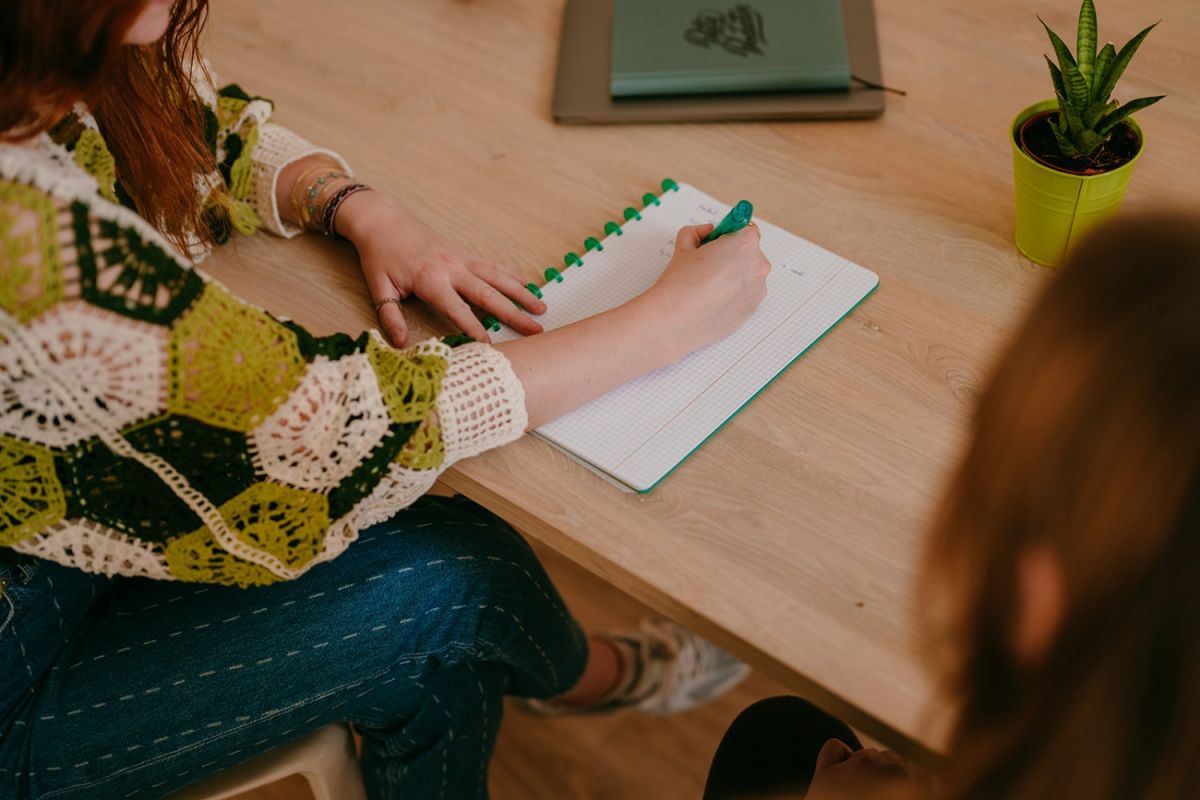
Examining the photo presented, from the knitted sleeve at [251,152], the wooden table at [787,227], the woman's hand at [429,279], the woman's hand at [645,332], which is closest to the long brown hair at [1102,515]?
the wooden table at [787,227]

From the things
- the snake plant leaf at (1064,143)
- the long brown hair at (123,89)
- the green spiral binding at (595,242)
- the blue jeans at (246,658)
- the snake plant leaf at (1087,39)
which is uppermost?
the long brown hair at (123,89)

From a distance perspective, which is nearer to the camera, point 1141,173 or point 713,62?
point 1141,173

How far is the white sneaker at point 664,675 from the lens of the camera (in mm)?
1532


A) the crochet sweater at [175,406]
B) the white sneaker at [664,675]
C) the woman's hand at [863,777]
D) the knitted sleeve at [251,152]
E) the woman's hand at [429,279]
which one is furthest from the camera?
the white sneaker at [664,675]

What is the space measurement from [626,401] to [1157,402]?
444mm

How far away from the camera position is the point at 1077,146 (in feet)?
2.93

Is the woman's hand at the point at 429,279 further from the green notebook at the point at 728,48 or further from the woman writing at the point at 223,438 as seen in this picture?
the green notebook at the point at 728,48

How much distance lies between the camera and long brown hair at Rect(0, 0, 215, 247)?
0.69 meters

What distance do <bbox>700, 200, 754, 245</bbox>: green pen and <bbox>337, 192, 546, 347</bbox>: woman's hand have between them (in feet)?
0.54

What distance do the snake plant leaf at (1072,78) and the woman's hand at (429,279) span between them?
0.45m

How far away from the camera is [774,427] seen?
0.85 metres

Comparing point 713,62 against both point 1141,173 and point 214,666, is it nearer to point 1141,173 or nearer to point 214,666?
point 1141,173

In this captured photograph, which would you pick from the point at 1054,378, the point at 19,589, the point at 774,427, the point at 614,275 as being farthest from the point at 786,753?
the point at 19,589

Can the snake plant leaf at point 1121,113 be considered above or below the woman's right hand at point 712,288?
above
